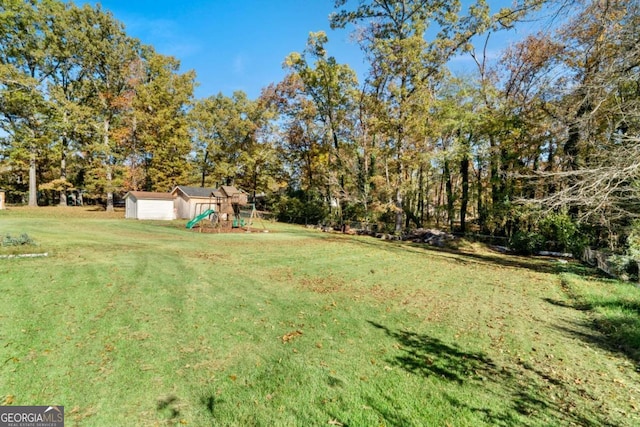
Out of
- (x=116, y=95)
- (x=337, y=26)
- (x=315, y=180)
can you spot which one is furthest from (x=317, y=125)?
(x=116, y=95)

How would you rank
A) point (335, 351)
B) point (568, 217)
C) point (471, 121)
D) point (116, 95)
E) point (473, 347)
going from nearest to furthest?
point (335, 351) → point (473, 347) → point (568, 217) → point (471, 121) → point (116, 95)

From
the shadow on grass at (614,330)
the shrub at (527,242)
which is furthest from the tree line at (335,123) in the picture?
the shadow on grass at (614,330)

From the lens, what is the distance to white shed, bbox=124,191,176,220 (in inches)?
1022

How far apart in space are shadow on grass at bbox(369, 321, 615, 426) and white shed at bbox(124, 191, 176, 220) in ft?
89.6

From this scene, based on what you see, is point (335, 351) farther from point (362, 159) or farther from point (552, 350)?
point (362, 159)

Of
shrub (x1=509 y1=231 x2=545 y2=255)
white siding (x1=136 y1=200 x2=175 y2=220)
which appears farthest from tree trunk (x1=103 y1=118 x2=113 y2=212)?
shrub (x1=509 y1=231 x2=545 y2=255)

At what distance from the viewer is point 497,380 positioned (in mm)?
3900

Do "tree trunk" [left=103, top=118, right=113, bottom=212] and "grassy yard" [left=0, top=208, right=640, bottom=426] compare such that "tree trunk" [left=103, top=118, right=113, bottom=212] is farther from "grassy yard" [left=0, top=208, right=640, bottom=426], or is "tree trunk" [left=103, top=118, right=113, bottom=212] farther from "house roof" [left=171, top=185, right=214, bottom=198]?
"grassy yard" [left=0, top=208, right=640, bottom=426]

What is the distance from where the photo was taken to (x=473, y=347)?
4828 millimetres

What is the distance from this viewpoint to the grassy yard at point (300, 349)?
126 inches

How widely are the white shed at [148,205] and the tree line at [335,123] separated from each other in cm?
497

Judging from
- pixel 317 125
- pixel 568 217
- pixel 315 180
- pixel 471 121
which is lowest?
pixel 568 217

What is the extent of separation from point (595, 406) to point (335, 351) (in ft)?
10.7

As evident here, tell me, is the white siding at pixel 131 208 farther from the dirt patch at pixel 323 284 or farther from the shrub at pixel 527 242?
the shrub at pixel 527 242
